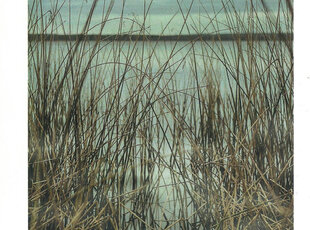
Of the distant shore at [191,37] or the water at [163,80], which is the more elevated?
the distant shore at [191,37]

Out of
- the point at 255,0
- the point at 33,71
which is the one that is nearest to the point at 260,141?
the point at 255,0

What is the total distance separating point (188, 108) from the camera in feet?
4.12

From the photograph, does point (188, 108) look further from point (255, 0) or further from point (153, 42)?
point (255, 0)

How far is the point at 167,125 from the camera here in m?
1.26

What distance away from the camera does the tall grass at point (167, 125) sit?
4.08ft
